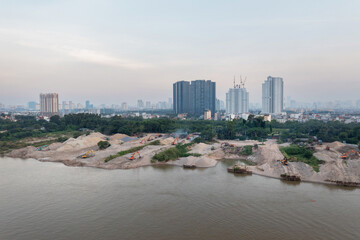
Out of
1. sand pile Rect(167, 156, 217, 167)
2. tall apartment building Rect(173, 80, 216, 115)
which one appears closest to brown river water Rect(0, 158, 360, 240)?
sand pile Rect(167, 156, 217, 167)

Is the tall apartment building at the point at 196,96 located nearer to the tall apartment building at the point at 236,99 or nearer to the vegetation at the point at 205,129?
the tall apartment building at the point at 236,99

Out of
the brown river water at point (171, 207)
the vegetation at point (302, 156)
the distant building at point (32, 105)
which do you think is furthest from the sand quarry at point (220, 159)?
the distant building at point (32, 105)

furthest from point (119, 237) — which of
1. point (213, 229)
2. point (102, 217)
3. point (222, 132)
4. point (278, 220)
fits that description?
point (222, 132)

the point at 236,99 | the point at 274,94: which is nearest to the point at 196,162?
the point at 236,99

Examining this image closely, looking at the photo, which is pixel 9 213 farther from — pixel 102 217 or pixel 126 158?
pixel 126 158

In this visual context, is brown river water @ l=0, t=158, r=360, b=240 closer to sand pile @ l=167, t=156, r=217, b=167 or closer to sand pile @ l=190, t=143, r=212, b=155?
sand pile @ l=167, t=156, r=217, b=167

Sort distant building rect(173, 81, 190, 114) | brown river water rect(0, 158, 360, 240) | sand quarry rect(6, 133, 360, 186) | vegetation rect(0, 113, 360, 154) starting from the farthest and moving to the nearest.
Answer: distant building rect(173, 81, 190, 114) < vegetation rect(0, 113, 360, 154) < sand quarry rect(6, 133, 360, 186) < brown river water rect(0, 158, 360, 240)

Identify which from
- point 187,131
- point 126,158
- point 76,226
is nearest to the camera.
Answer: point 76,226
